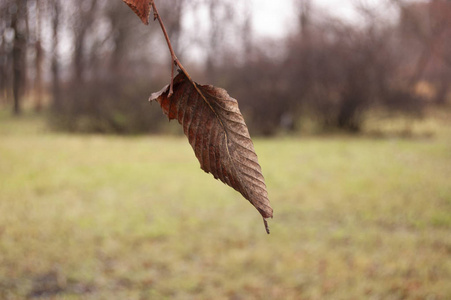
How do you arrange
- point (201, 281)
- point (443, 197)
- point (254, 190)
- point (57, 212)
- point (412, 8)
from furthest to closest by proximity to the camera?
point (412, 8)
point (443, 197)
point (57, 212)
point (201, 281)
point (254, 190)

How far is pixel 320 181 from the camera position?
808 cm

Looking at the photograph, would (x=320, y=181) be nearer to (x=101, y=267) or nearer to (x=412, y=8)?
(x=101, y=267)

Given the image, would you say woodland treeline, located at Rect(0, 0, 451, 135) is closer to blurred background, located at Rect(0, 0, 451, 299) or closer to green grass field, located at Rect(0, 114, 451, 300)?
blurred background, located at Rect(0, 0, 451, 299)

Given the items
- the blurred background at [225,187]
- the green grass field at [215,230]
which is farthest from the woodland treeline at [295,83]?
the green grass field at [215,230]

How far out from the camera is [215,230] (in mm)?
5684

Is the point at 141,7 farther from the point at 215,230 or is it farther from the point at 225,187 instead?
the point at 225,187

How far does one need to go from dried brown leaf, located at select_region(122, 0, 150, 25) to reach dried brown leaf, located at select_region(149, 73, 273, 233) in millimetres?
55

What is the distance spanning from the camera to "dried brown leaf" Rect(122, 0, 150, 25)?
32 cm

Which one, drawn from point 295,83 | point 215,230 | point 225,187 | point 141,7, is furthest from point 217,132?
point 295,83

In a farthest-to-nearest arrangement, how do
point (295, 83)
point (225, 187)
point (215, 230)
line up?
point (295, 83) < point (225, 187) < point (215, 230)

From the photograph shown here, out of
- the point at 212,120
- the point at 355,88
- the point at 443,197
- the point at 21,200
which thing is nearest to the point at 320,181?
the point at 443,197

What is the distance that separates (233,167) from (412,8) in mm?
14667

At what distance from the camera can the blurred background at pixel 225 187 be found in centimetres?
412

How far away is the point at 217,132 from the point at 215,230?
5425 millimetres
